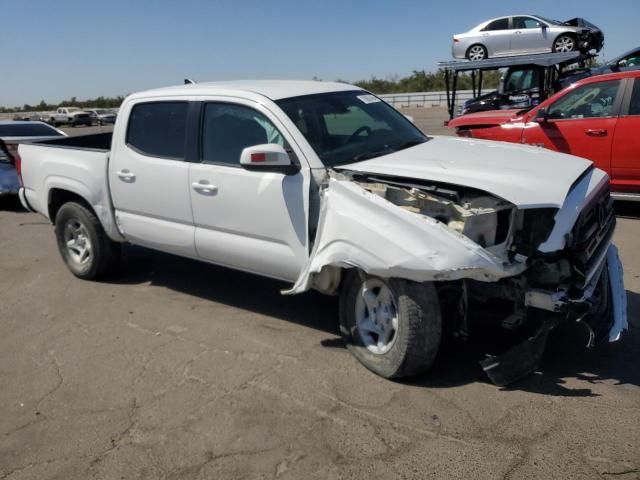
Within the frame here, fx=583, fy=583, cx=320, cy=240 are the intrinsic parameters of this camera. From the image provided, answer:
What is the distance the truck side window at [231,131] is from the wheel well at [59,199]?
1933mm

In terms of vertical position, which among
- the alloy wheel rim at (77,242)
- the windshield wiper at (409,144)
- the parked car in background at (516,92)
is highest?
the parked car in background at (516,92)

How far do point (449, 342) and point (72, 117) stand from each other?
1753 inches

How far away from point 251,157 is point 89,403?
1.86 meters

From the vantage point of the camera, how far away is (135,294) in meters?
5.59

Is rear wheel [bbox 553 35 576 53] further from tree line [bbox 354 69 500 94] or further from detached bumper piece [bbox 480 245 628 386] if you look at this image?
tree line [bbox 354 69 500 94]

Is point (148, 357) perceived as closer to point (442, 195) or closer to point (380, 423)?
point (380, 423)

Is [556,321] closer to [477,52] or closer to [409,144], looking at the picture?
[409,144]

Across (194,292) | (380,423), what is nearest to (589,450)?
(380,423)

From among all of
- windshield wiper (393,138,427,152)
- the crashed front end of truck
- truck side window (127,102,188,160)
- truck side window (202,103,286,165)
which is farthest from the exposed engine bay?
truck side window (127,102,188,160)

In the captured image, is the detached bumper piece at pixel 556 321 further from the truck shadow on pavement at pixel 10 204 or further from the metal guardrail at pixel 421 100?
the metal guardrail at pixel 421 100

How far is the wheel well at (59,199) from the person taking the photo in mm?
5891

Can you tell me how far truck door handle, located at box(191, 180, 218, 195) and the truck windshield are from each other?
0.81 meters

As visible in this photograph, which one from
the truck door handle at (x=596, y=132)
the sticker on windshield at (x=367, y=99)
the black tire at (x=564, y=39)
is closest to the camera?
the sticker on windshield at (x=367, y=99)

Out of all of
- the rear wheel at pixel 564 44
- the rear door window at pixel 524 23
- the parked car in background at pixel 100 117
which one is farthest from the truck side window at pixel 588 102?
the parked car in background at pixel 100 117
